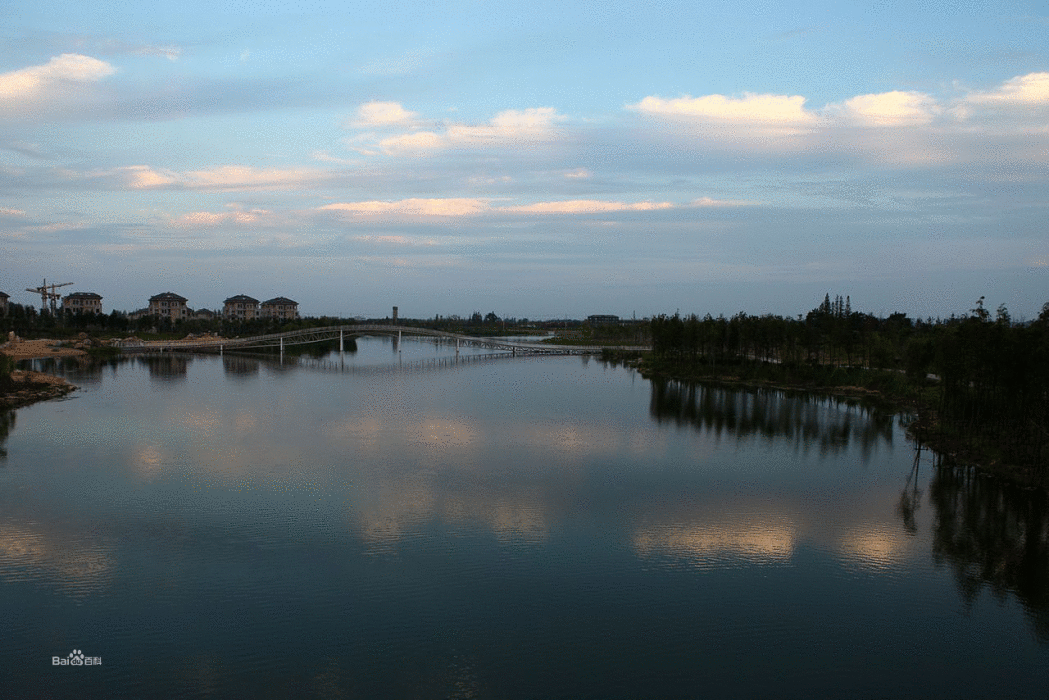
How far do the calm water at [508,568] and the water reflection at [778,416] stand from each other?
2.11ft

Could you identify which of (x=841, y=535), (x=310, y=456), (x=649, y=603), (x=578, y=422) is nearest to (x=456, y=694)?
(x=649, y=603)

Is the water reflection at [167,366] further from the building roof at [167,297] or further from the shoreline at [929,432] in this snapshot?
the building roof at [167,297]

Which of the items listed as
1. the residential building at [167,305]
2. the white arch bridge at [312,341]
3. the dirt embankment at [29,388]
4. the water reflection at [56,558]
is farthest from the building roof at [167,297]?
the water reflection at [56,558]

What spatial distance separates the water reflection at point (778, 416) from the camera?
1501cm

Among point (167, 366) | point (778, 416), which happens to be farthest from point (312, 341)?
point (778, 416)

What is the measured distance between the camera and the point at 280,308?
70875 millimetres

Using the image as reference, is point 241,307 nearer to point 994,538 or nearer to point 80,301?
point 80,301

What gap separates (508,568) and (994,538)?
215 inches

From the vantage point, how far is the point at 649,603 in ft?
21.8

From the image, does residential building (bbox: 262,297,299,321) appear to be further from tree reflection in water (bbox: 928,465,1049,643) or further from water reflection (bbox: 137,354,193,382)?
tree reflection in water (bbox: 928,465,1049,643)

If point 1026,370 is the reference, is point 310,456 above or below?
below

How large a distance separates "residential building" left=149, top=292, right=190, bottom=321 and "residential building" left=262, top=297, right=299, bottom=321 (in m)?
7.01

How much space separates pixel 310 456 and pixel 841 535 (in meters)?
7.79

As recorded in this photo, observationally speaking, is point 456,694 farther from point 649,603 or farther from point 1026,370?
A: point 1026,370
